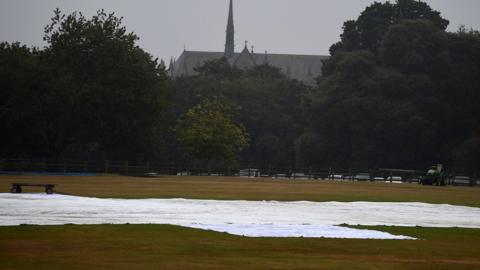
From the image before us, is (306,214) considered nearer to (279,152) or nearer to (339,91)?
(339,91)

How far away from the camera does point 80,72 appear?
96.8 metres

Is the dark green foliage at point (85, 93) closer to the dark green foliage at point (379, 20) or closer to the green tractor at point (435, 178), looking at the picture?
the green tractor at point (435, 178)

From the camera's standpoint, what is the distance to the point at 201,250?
2347cm

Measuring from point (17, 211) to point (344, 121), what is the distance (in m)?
92.6

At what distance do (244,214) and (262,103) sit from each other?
11560cm

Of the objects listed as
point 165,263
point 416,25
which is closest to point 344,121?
point 416,25

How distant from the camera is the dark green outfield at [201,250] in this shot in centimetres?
2059

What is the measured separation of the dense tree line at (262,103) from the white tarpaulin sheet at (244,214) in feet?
166

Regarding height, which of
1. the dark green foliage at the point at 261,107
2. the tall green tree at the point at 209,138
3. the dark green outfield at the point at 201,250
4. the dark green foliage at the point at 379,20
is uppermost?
the dark green foliage at the point at 379,20

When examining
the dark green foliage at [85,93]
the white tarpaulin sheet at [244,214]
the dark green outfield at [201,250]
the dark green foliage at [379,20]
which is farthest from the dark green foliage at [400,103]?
the dark green outfield at [201,250]

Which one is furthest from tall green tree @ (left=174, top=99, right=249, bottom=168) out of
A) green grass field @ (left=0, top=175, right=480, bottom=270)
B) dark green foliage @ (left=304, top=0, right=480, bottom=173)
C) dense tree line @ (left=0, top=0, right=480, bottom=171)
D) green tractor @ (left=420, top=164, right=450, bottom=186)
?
green grass field @ (left=0, top=175, right=480, bottom=270)

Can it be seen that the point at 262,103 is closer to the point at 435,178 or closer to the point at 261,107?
the point at 261,107

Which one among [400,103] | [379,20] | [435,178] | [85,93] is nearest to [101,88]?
[85,93]

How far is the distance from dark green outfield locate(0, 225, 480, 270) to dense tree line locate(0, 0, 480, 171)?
65.6 meters
